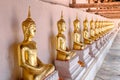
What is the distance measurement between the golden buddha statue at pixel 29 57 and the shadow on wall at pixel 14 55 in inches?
1.8

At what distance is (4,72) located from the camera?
1.17m

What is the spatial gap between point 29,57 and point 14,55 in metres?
0.08

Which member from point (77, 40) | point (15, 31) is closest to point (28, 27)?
point (15, 31)

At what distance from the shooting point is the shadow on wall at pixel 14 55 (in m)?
1.24

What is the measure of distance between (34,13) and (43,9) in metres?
0.18

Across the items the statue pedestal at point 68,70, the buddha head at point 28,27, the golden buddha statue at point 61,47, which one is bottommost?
the statue pedestal at point 68,70

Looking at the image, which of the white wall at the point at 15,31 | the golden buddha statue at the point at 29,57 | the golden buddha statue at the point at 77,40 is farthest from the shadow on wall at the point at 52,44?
the golden buddha statue at the point at 29,57

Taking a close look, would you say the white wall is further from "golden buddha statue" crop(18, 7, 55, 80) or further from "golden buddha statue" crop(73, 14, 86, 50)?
"golden buddha statue" crop(73, 14, 86, 50)

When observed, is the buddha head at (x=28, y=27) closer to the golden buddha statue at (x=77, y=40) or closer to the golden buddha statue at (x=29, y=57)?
the golden buddha statue at (x=29, y=57)

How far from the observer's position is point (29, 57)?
1.25m

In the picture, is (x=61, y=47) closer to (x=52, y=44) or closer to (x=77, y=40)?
(x=52, y=44)

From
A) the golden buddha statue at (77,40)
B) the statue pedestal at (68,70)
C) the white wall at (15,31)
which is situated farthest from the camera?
the golden buddha statue at (77,40)

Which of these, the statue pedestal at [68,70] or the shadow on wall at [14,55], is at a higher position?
the shadow on wall at [14,55]

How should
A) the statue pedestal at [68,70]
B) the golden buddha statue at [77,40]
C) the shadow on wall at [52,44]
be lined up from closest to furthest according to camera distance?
the statue pedestal at [68,70] → the shadow on wall at [52,44] → the golden buddha statue at [77,40]
